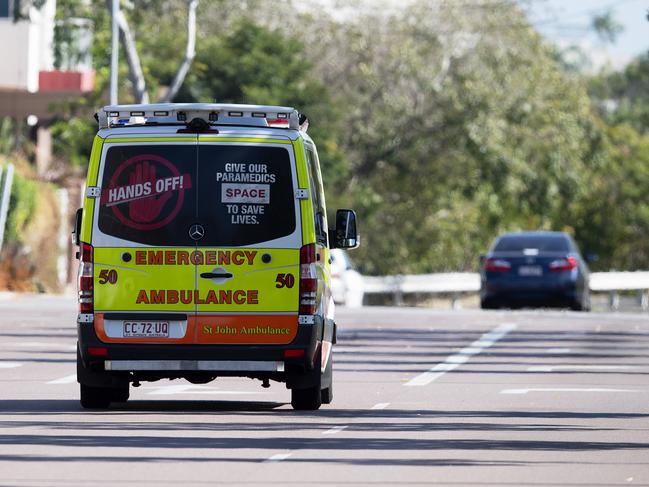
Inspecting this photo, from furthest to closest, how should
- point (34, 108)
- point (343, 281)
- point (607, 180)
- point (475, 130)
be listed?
1. point (607, 180)
2. point (475, 130)
3. point (34, 108)
4. point (343, 281)

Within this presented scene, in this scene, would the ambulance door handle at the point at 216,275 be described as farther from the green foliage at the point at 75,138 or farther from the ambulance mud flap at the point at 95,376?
the green foliage at the point at 75,138

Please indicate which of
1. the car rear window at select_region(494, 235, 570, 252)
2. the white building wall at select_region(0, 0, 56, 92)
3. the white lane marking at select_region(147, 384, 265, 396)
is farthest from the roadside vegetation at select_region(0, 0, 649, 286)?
the white lane marking at select_region(147, 384, 265, 396)

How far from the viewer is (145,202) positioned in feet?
47.4

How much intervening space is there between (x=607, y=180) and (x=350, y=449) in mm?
62644

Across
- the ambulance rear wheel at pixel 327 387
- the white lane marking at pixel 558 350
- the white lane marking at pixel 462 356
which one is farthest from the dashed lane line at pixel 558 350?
the ambulance rear wheel at pixel 327 387

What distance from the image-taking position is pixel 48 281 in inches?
1619

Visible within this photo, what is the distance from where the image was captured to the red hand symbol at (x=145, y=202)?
14.4 m

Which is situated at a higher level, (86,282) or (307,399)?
(86,282)

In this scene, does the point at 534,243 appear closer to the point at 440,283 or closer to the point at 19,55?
the point at 440,283

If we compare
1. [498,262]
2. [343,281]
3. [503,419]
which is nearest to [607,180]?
[343,281]

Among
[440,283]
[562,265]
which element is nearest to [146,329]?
[562,265]

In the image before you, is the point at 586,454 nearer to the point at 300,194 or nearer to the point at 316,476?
the point at 316,476

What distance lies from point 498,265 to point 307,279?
64.1ft

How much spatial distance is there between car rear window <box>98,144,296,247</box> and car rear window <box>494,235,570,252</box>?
19.7m
